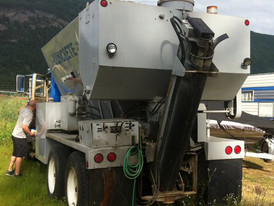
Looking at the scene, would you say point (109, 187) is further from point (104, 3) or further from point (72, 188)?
point (104, 3)

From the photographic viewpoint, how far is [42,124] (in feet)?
19.3

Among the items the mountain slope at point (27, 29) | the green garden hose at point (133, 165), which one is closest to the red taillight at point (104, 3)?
the green garden hose at point (133, 165)

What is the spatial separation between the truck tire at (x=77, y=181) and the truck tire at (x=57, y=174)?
57 cm

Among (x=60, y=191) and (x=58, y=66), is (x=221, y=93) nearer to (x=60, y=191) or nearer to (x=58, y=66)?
(x=60, y=191)

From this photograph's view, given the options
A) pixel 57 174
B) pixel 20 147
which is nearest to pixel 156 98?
pixel 57 174

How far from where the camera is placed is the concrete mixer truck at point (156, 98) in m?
3.33

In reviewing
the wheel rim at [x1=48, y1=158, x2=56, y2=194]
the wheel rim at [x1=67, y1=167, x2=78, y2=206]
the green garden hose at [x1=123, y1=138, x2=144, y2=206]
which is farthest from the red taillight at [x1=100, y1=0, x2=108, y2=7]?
the wheel rim at [x1=48, y1=158, x2=56, y2=194]

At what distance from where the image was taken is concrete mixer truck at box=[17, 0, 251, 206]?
3332 millimetres

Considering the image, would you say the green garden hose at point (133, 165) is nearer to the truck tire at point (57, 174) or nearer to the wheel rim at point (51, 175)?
the truck tire at point (57, 174)

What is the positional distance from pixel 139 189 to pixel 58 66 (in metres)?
3.16

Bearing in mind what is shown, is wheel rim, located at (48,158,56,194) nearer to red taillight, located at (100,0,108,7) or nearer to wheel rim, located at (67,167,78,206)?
wheel rim, located at (67,167,78,206)

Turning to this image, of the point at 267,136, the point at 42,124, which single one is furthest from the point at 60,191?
the point at 267,136

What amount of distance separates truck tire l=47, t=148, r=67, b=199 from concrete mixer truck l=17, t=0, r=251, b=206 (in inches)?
23.2

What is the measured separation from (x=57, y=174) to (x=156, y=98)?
196 centimetres
